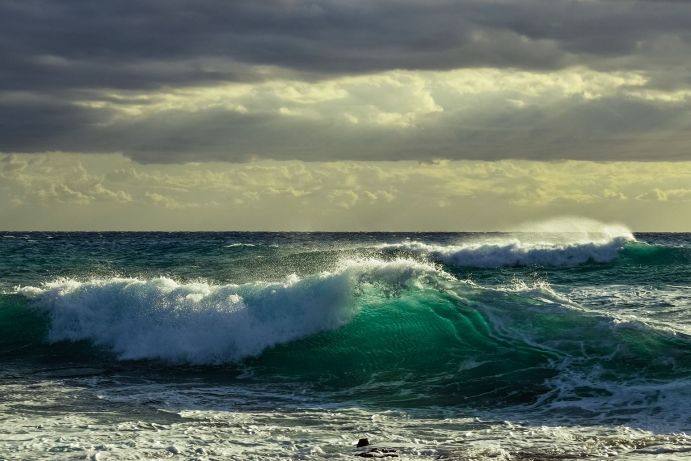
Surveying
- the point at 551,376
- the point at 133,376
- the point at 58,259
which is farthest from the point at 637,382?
the point at 58,259

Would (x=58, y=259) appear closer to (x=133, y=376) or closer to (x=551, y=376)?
(x=133, y=376)

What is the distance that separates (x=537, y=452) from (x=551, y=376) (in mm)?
5656

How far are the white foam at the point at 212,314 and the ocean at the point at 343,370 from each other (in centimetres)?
5

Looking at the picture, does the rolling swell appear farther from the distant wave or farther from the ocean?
the distant wave

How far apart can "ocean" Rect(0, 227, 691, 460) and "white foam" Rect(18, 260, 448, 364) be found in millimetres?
53

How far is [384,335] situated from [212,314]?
4472 millimetres

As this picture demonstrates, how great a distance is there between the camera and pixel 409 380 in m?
16.9

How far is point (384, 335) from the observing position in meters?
20.2

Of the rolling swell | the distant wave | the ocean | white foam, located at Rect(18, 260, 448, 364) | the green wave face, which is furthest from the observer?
the distant wave

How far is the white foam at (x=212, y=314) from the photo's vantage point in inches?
790

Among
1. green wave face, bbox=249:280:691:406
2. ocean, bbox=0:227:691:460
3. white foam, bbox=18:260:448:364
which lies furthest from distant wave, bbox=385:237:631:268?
green wave face, bbox=249:280:691:406

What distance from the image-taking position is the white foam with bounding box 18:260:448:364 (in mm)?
20062

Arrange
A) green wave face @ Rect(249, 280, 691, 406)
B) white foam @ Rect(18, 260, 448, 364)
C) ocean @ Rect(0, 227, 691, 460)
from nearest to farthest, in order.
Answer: ocean @ Rect(0, 227, 691, 460)
green wave face @ Rect(249, 280, 691, 406)
white foam @ Rect(18, 260, 448, 364)

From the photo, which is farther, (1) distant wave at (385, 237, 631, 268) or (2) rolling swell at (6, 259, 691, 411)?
(1) distant wave at (385, 237, 631, 268)
